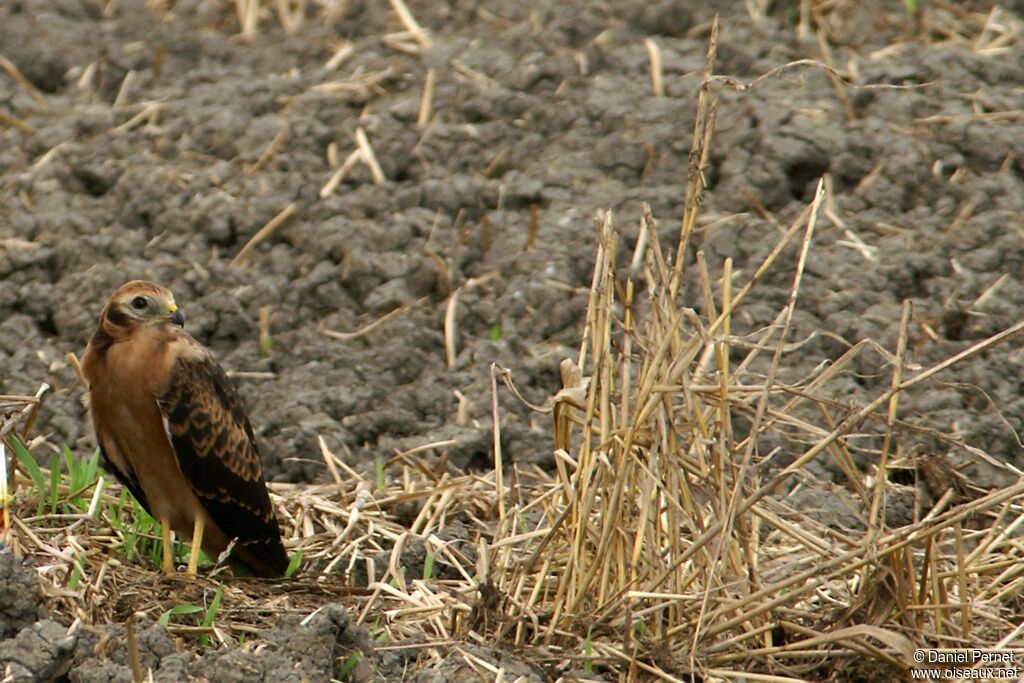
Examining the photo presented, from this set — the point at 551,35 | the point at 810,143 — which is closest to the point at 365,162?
the point at 551,35

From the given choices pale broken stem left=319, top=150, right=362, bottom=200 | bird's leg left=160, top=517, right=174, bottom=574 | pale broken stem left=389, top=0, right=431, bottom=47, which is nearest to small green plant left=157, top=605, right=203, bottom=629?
bird's leg left=160, top=517, right=174, bottom=574

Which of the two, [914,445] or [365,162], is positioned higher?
[365,162]

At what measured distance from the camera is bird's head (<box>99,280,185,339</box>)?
5449 mm

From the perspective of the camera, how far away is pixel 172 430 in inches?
214

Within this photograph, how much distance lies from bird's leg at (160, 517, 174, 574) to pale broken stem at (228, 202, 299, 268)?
6.31 ft

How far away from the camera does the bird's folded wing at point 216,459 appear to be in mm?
5410

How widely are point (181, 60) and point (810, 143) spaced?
11.6ft

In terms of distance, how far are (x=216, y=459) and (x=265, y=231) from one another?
2.05 metres

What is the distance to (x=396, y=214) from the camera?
741 centimetres

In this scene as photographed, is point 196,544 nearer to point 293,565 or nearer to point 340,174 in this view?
point 293,565

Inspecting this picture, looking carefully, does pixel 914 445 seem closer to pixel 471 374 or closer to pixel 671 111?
pixel 471 374

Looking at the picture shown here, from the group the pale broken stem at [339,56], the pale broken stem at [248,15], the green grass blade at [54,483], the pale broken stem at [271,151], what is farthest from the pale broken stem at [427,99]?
the green grass blade at [54,483]

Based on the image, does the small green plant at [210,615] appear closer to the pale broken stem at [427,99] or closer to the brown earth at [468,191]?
the brown earth at [468,191]

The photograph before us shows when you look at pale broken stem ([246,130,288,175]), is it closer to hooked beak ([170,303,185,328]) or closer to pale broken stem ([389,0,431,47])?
pale broken stem ([389,0,431,47])
